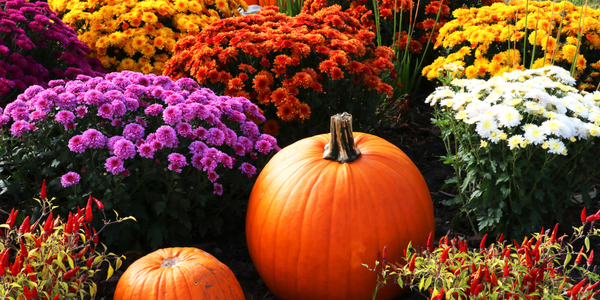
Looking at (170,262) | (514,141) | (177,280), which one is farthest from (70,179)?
(514,141)

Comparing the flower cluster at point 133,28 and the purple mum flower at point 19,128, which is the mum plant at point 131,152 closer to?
the purple mum flower at point 19,128

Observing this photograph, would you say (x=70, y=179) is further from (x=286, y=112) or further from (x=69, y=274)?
(x=286, y=112)

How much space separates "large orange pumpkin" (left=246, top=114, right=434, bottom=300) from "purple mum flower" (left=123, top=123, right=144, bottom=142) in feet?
2.18

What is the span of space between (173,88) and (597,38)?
332 centimetres

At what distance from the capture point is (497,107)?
242 cm

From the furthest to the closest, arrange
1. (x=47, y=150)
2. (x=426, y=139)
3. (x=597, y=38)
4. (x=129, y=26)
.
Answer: (x=129, y=26) → (x=426, y=139) → (x=597, y=38) → (x=47, y=150)

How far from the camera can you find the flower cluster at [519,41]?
380 cm

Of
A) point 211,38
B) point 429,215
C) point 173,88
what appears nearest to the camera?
point 429,215

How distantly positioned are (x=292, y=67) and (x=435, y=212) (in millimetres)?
1389

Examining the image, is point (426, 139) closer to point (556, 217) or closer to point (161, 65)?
point (556, 217)

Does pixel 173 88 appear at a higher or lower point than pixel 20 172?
higher

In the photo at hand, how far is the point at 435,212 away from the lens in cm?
317

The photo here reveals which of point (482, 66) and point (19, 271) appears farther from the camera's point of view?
point (482, 66)

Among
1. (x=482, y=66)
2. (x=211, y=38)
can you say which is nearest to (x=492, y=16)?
(x=482, y=66)
